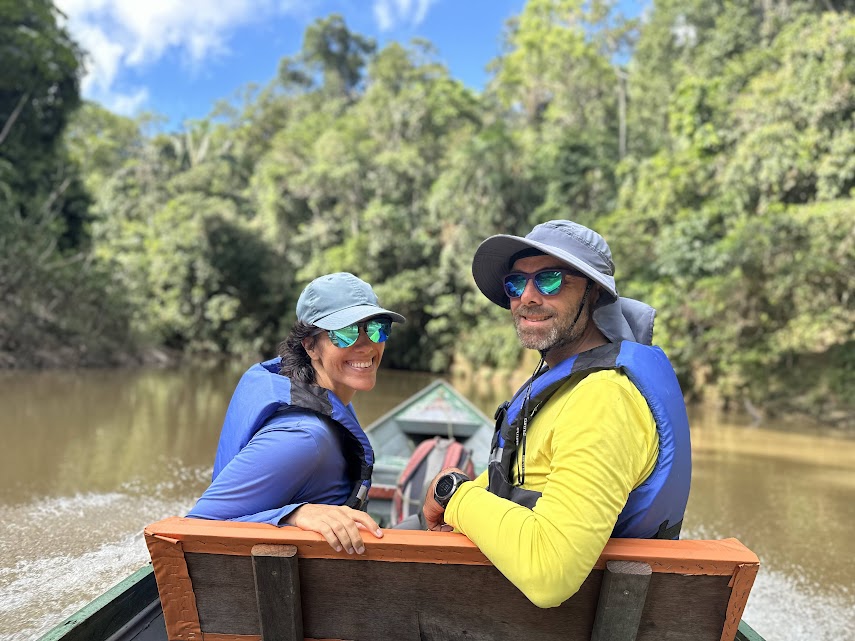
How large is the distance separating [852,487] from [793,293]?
518 cm

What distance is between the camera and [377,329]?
1.80 metres

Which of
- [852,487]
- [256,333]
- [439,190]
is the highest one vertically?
[439,190]

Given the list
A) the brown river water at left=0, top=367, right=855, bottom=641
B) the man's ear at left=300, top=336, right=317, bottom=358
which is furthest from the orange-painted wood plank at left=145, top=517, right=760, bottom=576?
the brown river water at left=0, top=367, right=855, bottom=641

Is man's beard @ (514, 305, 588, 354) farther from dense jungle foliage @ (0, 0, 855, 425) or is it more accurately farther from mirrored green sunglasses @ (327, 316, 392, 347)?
dense jungle foliage @ (0, 0, 855, 425)

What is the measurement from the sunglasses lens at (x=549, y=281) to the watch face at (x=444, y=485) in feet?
1.55

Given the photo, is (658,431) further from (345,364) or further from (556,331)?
(345,364)

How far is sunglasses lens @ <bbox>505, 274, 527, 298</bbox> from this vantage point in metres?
1.55

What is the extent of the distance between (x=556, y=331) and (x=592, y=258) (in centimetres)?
18

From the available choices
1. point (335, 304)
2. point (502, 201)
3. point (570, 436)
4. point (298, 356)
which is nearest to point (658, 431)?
point (570, 436)

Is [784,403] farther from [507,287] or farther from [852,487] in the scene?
[507,287]

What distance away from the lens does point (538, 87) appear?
2227 centimetres

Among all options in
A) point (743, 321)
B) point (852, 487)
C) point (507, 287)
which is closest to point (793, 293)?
point (743, 321)

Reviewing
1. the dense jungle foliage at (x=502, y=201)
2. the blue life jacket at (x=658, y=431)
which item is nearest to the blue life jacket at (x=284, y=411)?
the blue life jacket at (x=658, y=431)

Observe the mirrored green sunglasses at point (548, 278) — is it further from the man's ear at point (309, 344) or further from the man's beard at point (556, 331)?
the man's ear at point (309, 344)
